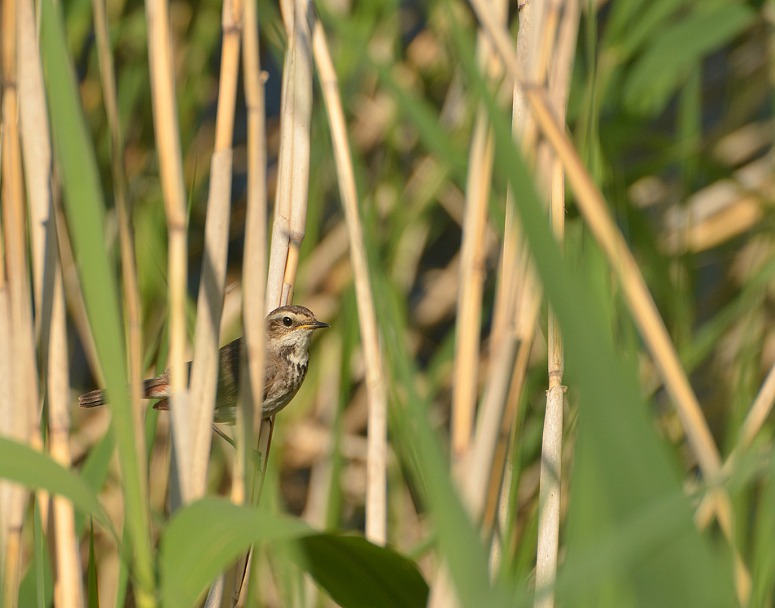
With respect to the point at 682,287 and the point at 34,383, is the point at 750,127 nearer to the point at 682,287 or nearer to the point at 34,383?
the point at 682,287

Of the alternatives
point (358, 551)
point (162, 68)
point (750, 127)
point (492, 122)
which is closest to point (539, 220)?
point (492, 122)

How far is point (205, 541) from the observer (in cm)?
110

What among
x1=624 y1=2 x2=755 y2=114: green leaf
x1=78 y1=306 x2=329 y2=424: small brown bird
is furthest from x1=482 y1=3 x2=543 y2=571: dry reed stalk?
x1=78 y1=306 x2=329 y2=424: small brown bird

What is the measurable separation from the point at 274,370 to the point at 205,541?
1.80 m

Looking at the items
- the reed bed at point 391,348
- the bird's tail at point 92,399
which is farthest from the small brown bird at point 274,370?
the reed bed at point 391,348

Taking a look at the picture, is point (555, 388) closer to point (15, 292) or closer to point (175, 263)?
point (175, 263)

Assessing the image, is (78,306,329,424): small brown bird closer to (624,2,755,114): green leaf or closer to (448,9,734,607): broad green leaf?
(624,2,755,114): green leaf

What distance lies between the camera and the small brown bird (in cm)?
280

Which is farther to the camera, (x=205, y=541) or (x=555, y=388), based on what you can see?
(x=555, y=388)

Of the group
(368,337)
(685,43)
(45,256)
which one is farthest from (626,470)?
(685,43)

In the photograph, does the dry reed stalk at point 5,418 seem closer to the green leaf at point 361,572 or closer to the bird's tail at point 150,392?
the green leaf at point 361,572

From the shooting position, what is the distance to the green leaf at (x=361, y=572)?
1.30 metres

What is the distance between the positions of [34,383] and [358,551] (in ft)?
1.93

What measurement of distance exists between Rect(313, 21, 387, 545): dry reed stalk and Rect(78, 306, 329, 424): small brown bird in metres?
0.99
